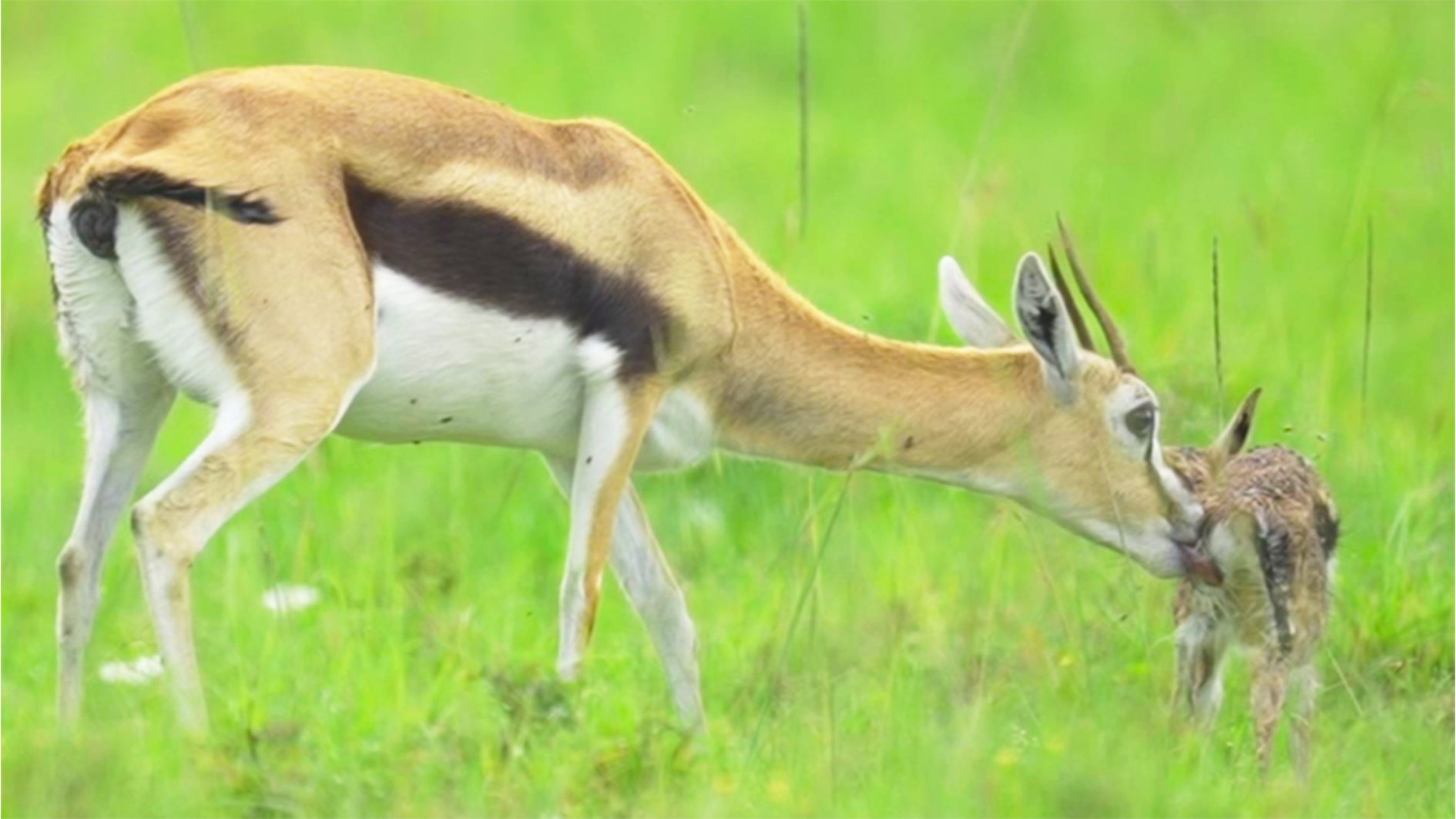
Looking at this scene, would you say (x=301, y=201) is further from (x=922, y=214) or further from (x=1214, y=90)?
(x=1214, y=90)

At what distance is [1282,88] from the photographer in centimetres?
1409

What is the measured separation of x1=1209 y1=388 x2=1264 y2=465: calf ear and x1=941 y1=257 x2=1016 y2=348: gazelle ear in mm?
572

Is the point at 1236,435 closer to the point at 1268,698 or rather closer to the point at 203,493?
the point at 1268,698

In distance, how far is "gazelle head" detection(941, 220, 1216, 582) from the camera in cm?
654

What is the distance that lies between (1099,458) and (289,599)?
182cm

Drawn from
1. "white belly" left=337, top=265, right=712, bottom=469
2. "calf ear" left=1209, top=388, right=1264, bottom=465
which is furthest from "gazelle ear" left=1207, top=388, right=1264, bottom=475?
"white belly" left=337, top=265, right=712, bottom=469

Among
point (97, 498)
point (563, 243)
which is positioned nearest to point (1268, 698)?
point (563, 243)

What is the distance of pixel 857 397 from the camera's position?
649 centimetres

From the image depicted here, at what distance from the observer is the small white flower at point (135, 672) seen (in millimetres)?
5902

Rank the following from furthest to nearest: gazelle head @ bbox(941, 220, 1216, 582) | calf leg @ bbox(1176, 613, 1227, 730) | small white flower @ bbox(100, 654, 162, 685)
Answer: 1. gazelle head @ bbox(941, 220, 1216, 582)
2. calf leg @ bbox(1176, 613, 1227, 730)
3. small white flower @ bbox(100, 654, 162, 685)

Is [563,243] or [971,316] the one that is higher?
[563,243]

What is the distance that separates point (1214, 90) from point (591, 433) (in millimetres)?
8502

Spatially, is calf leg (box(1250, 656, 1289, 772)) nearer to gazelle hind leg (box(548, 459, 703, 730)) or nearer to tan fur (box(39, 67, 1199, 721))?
tan fur (box(39, 67, 1199, 721))

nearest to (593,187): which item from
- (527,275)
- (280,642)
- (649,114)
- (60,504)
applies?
(527,275)
